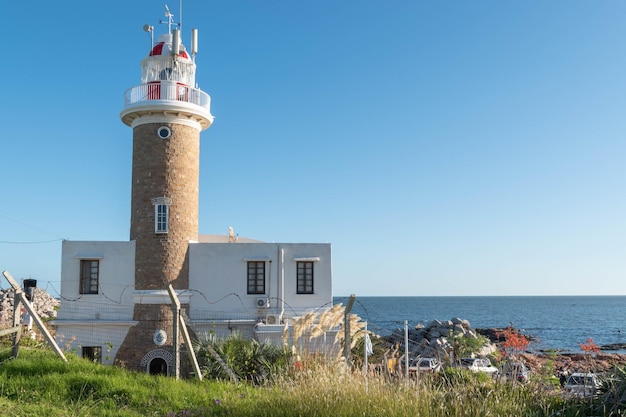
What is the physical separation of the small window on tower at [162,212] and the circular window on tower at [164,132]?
1.85 metres

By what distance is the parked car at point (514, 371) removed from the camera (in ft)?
23.7

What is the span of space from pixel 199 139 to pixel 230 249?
3.66 metres

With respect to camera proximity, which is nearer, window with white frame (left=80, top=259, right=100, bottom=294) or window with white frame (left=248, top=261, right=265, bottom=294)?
window with white frame (left=80, top=259, right=100, bottom=294)

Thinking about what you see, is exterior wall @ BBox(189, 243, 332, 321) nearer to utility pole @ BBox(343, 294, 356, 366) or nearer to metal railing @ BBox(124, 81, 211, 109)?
metal railing @ BBox(124, 81, 211, 109)

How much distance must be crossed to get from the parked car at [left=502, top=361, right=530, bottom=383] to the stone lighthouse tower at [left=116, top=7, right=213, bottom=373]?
1199 cm

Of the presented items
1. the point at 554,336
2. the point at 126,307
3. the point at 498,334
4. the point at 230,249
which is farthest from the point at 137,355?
the point at 554,336

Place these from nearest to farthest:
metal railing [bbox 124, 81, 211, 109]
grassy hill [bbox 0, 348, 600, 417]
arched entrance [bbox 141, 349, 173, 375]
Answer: grassy hill [bbox 0, 348, 600, 417], arched entrance [bbox 141, 349, 173, 375], metal railing [bbox 124, 81, 211, 109]

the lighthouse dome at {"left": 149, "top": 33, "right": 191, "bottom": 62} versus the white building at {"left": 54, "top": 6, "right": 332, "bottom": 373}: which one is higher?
the lighthouse dome at {"left": 149, "top": 33, "right": 191, "bottom": 62}

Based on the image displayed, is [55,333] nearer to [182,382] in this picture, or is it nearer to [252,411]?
[182,382]

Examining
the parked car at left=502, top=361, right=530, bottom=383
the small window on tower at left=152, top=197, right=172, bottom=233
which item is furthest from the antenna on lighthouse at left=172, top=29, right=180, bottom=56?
the parked car at left=502, top=361, right=530, bottom=383

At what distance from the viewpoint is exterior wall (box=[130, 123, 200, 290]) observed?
1788 cm

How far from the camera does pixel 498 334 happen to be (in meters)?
53.0

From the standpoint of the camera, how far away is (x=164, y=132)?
1816 centimetres

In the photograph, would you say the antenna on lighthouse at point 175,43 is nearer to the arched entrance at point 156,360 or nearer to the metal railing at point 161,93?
the metal railing at point 161,93
